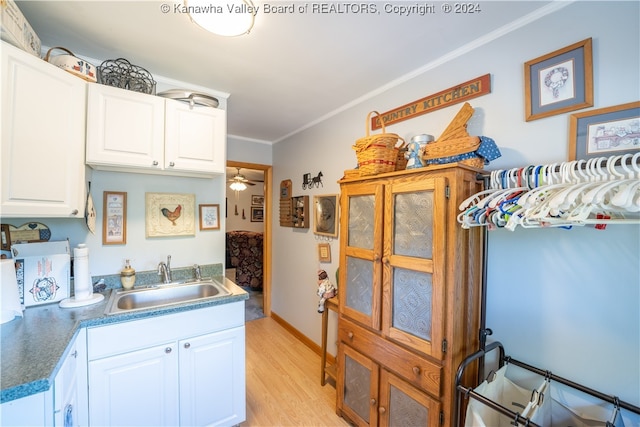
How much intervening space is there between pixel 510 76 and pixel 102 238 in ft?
8.77

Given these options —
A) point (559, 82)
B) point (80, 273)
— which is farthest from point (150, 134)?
point (559, 82)

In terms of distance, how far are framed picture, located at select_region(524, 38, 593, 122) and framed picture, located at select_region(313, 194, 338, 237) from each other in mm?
1575

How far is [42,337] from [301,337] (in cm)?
236

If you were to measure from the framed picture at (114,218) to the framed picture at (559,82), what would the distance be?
2.53 m

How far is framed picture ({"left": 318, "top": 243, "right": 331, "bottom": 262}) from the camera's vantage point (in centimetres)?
264

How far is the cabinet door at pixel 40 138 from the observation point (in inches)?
45.8

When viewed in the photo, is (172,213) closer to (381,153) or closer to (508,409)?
(381,153)

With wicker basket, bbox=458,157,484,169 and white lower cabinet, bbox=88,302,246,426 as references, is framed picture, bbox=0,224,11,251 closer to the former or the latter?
white lower cabinet, bbox=88,302,246,426

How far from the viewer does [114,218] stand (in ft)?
6.12

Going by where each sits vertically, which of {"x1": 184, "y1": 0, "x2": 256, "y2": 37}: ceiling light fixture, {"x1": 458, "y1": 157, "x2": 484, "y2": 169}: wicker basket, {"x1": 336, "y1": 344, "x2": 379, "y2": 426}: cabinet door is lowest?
{"x1": 336, "y1": 344, "x2": 379, "y2": 426}: cabinet door

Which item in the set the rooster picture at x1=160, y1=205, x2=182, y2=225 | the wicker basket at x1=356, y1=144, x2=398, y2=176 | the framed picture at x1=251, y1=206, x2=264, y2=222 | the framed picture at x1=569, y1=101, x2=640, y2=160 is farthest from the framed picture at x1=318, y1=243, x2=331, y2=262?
the framed picture at x1=251, y1=206, x2=264, y2=222

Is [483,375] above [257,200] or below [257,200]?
below

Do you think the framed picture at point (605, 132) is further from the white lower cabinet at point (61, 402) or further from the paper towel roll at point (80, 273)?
the paper towel roll at point (80, 273)

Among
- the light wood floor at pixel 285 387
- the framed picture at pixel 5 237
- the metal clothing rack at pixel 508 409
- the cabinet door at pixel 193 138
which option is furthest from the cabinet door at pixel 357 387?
the framed picture at pixel 5 237
